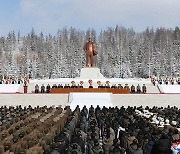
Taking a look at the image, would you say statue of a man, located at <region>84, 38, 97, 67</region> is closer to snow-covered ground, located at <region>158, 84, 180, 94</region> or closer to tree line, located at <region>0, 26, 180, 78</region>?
snow-covered ground, located at <region>158, 84, 180, 94</region>

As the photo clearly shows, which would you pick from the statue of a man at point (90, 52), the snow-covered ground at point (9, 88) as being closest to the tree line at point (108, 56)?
the statue of a man at point (90, 52)

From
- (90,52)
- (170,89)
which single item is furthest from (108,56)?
(170,89)

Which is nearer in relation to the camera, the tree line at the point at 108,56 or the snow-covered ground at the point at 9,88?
the snow-covered ground at the point at 9,88

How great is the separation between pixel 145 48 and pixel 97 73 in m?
33.9

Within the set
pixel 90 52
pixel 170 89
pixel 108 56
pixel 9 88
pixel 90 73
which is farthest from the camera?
pixel 108 56

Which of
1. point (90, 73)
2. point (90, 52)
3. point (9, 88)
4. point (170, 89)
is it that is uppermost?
point (90, 52)

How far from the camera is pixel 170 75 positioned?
2751 inches

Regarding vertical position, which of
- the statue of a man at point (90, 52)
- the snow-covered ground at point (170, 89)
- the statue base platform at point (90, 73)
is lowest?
the snow-covered ground at point (170, 89)

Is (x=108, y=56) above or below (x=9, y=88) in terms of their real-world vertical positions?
above

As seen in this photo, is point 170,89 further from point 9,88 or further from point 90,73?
point 9,88

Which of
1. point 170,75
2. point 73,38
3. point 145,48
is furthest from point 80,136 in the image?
point 73,38

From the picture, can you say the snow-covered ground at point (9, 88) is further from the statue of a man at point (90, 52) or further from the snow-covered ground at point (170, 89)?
the snow-covered ground at point (170, 89)

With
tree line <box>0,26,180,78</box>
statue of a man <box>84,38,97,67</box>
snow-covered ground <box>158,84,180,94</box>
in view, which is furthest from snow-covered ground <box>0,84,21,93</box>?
tree line <box>0,26,180,78</box>

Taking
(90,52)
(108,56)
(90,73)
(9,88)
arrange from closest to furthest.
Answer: (9,88) < (90,73) < (90,52) < (108,56)
